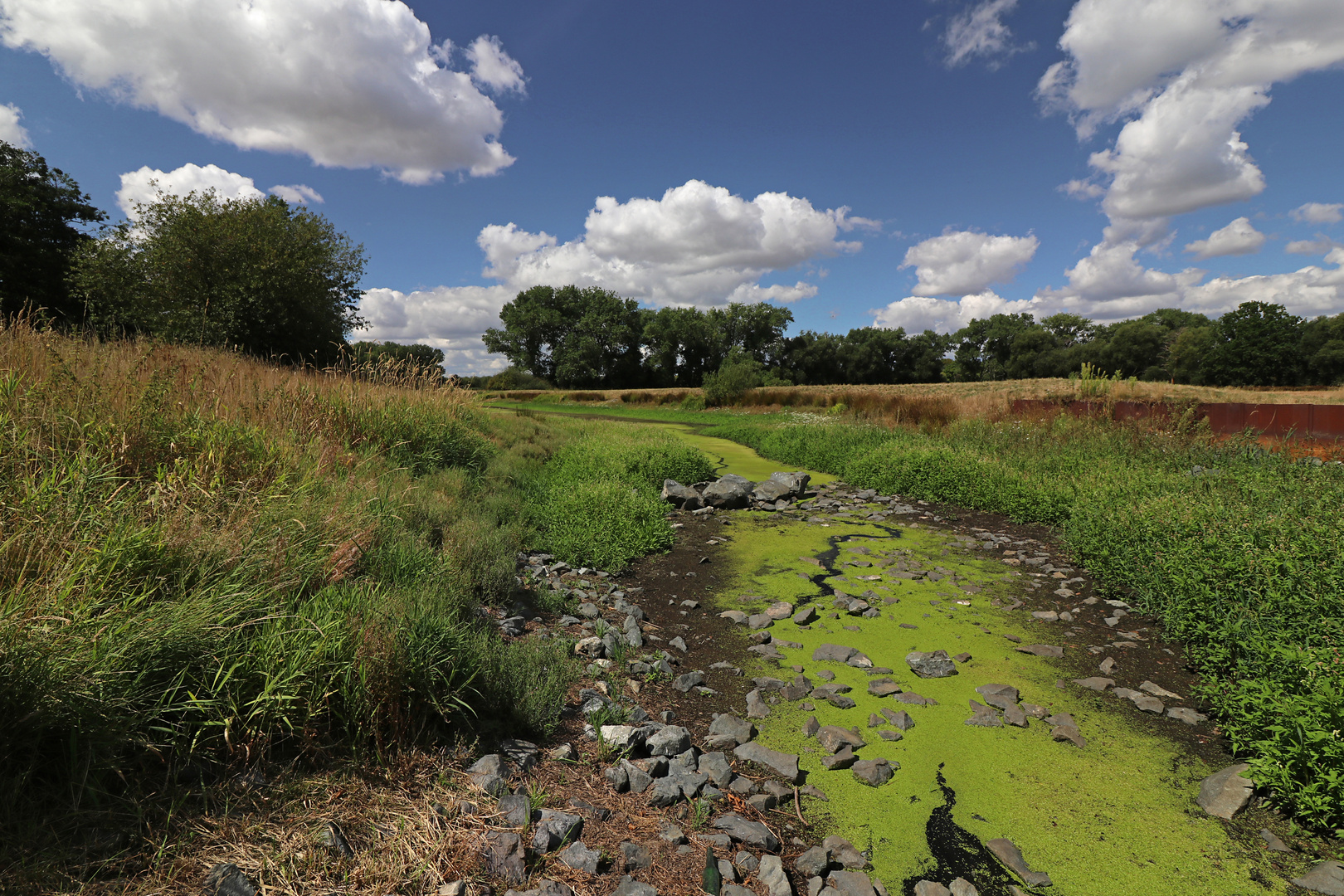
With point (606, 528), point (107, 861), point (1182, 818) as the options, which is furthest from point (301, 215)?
point (1182, 818)

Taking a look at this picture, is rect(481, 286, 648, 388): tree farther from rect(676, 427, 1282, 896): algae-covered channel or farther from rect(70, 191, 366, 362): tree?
rect(676, 427, 1282, 896): algae-covered channel

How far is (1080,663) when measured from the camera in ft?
13.1

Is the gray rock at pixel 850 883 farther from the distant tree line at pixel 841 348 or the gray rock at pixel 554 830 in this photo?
the distant tree line at pixel 841 348

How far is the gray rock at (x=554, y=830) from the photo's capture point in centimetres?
209

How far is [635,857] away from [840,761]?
1280 mm

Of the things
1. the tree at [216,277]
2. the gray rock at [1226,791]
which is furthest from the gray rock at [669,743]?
the tree at [216,277]

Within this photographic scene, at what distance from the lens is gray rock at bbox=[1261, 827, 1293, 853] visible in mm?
2311

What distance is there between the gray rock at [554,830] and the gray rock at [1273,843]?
9.34 ft

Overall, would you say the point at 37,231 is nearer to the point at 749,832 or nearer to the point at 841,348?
the point at 749,832

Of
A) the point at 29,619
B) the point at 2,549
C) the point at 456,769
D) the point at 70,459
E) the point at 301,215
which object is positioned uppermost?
the point at 301,215

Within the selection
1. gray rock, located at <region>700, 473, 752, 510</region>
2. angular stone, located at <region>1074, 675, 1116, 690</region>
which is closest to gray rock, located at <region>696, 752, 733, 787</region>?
angular stone, located at <region>1074, 675, 1116, 690</region>

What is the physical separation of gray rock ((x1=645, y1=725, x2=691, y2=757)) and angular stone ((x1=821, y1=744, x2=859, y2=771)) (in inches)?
28.3

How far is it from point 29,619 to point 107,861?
0.84m

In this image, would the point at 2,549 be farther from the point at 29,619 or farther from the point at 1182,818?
the point at 1182,818
